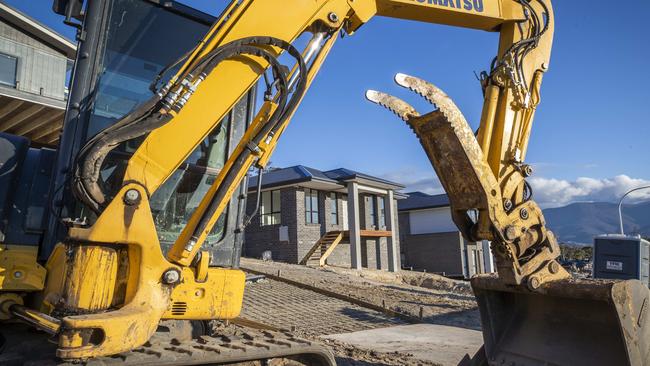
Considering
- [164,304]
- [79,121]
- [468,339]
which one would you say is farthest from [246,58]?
[468,339]

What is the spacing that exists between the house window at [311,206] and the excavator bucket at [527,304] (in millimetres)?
19748

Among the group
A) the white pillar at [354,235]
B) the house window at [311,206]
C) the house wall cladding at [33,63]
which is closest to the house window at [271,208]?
the house window at [311,206]

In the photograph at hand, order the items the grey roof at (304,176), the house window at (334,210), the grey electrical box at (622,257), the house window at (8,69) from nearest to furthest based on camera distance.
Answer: the grey electrical box at (622,257), the house window at (8,69), the grey roof at (304,176), the house window at (334,210)

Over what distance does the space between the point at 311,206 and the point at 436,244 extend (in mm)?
11568

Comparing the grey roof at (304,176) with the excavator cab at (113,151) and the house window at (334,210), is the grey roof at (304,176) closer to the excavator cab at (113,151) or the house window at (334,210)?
the house window at (334,210)

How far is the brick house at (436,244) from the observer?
30641 mm

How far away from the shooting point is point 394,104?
12.7 ft

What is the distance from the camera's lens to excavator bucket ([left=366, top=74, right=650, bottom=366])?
3418mm

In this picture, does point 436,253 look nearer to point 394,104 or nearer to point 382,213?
point 382,213

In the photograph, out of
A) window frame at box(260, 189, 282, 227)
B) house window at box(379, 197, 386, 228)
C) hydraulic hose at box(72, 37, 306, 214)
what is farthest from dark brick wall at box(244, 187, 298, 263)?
hydraulic hose at box(72, 37, 306, 214)

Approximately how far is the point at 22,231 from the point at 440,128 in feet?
10.8

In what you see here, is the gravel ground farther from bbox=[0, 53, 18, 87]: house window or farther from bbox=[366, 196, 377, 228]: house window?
bbox=[366, 196, 377, 228]: house window

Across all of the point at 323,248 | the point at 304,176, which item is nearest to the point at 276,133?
the point at 304,176

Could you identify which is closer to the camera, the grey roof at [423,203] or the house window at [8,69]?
the house window at [8,69]
